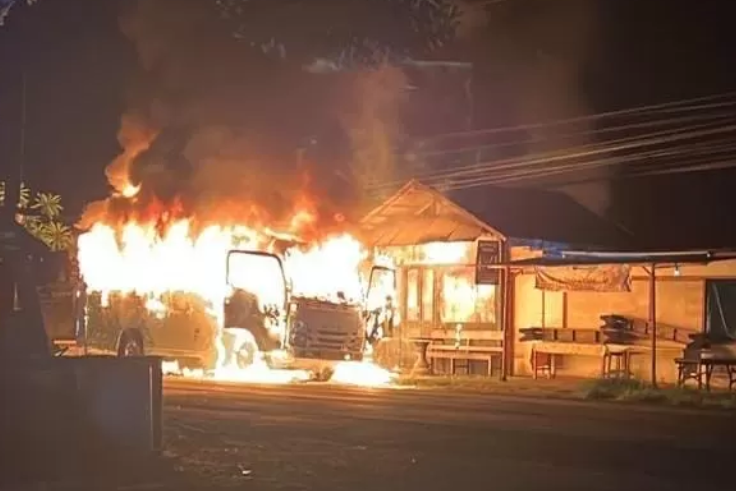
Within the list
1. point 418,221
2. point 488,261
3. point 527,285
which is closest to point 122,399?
point 488,261

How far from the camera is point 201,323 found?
1133 inches

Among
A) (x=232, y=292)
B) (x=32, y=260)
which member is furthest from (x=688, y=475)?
(x=232, y=292)

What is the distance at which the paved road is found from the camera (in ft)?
41.5

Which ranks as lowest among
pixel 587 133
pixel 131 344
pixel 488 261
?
pixel 131 344

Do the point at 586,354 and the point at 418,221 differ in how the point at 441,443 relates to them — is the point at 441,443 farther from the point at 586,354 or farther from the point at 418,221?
the point at 418,221

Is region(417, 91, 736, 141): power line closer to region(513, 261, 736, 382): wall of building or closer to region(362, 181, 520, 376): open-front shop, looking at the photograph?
region(513, 261, 736, 382): wall of building

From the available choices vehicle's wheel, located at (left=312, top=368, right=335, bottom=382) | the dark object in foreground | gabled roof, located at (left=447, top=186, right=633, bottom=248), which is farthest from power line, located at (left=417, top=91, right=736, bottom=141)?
the dark object in foreground

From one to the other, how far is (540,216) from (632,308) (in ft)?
17.1

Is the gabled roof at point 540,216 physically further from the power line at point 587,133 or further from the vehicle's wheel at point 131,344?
the vehicle's wheel at point 131,344

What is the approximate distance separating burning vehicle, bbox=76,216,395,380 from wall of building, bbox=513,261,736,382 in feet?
12.1

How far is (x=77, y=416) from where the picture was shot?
12.7 meters

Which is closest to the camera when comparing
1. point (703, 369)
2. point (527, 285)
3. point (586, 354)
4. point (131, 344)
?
point (131, 344)

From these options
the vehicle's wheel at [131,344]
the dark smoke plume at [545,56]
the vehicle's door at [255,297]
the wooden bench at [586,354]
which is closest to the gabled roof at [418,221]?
the wooden bench at [586,354]

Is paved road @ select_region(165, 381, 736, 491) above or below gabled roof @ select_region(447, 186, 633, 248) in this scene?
below
